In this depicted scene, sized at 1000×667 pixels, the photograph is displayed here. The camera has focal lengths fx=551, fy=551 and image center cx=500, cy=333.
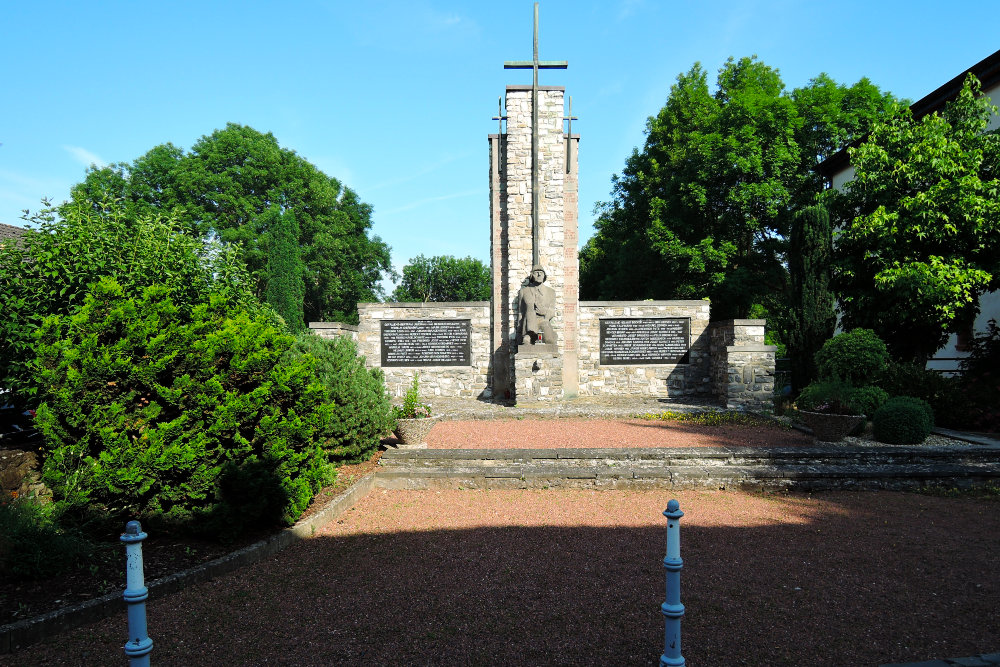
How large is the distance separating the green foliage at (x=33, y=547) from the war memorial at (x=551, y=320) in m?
10.4

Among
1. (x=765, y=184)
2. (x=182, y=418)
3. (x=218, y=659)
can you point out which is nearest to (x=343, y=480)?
(x=182, y=418)

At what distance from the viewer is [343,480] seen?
6844 millimetres

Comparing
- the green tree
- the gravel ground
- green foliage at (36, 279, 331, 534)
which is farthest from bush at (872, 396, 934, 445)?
green foliage at (36, 279, 331, 534)

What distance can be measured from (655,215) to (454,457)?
1789 cm

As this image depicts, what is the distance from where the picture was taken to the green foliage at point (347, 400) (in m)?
7.35

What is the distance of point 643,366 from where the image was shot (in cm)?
1491

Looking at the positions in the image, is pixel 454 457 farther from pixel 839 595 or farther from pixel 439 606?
pixel 839 595

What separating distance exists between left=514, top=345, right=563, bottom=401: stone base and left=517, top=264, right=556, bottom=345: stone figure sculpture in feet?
2.27

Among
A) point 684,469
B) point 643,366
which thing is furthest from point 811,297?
point 684,469

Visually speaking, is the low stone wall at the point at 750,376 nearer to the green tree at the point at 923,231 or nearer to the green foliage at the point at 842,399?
the green foliage at the point at 842,399

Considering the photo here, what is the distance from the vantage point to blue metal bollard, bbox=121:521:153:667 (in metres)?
2.48

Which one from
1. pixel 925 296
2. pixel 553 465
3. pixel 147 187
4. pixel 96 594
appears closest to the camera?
pixel 96 594

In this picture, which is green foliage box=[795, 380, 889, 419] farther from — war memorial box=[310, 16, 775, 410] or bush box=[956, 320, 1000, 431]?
war memorial box=[310, 16, 775, 410]

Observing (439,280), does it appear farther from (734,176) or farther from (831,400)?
(831,400)
